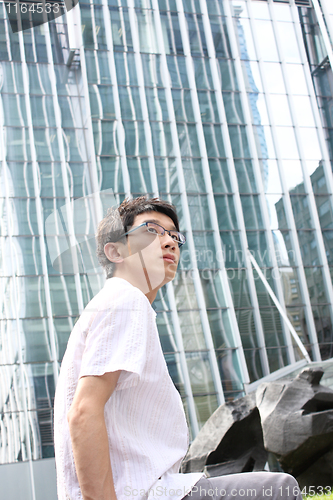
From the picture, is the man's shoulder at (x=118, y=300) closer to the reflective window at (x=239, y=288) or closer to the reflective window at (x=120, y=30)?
the reflective window at (x=239, y=288)

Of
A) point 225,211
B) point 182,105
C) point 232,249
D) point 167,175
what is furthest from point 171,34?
point 232,249

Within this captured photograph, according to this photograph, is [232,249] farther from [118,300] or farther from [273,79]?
[118,300]

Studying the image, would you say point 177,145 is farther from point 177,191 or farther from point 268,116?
point 268,116

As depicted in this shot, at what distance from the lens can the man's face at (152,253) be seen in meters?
1.01

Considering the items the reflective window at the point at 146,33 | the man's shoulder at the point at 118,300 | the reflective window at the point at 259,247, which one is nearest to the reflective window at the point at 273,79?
the reflective window at the point at 146,33

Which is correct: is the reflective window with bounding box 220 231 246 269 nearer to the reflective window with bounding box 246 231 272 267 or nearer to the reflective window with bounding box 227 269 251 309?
the reflective window with bounding box 227 269 251 309

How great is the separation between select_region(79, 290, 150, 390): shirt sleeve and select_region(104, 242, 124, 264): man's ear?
24 cm

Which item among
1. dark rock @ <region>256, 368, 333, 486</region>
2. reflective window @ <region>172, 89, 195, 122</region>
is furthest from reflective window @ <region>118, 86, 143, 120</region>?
dark rock @ <region>256, 368, 333, 486</region>

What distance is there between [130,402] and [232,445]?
16.5 ft

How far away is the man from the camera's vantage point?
2.19 ft

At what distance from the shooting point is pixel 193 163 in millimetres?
13703

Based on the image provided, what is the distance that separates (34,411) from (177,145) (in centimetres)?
750

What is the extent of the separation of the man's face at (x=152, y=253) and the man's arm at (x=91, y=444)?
0.34 meters

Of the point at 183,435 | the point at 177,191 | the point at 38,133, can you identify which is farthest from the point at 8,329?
the point at 183,435
